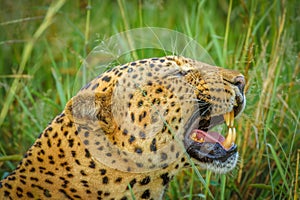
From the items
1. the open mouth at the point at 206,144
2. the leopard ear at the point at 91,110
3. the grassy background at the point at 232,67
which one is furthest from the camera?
the grassy background at the point at 232,67

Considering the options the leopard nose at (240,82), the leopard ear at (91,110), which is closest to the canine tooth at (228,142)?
the leopard nose at (240,82)

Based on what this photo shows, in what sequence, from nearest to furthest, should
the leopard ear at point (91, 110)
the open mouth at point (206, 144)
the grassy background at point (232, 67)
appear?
the leopard ear at point (91, 110) → the open mouth at point (206, 144) → the grassy background at point (232, 67)

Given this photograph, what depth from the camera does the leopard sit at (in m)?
3.59

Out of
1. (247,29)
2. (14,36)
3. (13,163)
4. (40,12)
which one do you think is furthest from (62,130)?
(40,12)

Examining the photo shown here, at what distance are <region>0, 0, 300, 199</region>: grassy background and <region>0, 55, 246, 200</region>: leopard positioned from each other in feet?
1.25

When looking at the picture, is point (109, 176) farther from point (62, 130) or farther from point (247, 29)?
point (247, 29)

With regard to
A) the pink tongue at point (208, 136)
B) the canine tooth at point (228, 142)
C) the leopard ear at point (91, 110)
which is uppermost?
the leopard ear at point (91, 110)

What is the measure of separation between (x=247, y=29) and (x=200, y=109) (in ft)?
6.14

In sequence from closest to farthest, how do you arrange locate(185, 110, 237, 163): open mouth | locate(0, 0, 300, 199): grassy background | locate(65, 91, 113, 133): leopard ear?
locate(65, 91, 113, 133): leopard ear
locate(185, 110, 237, 163): open mouth
locate(0, 0, 300, 199): grassy background

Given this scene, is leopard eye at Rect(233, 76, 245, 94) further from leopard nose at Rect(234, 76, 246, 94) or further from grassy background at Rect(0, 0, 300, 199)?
grassy background at Rect(0, 0, 300, 199)

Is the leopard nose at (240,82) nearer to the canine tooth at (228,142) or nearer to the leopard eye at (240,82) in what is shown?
the leopard eye at (240,82)

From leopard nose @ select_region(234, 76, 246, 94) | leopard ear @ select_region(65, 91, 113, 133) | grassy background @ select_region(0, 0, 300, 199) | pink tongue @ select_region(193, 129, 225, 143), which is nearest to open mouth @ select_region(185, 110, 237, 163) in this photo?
pink tongue @ select_region(193, 129, 225, 143)

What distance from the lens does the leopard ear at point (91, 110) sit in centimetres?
354

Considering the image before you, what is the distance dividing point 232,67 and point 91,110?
83.7 inches
